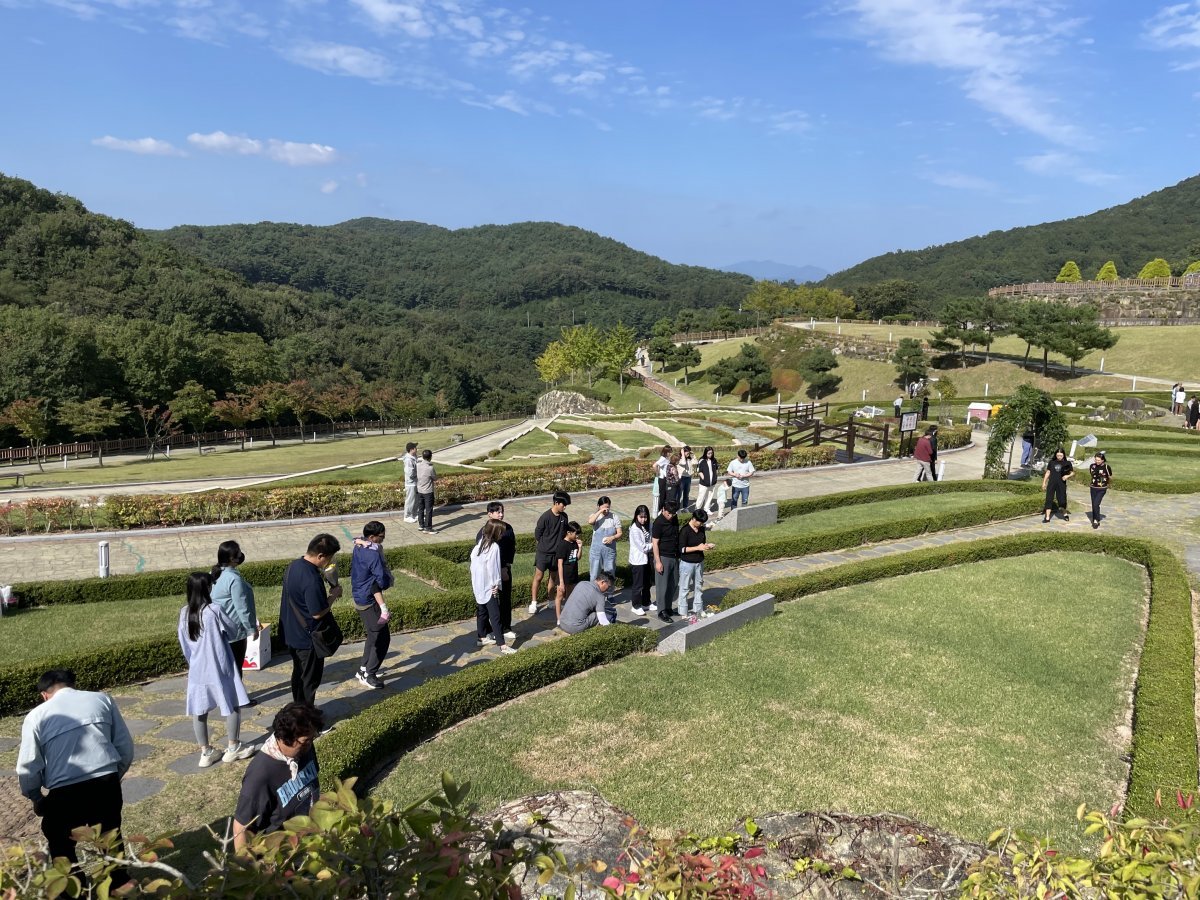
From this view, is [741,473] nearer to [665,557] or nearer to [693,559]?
[693,559]

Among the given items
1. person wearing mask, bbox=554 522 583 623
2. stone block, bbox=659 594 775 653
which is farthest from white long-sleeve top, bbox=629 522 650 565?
stone block, bbox=659 594 775 653

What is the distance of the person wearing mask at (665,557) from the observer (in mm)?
10102

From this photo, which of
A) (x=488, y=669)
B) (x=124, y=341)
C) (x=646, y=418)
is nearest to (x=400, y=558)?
(x=488, y=669)

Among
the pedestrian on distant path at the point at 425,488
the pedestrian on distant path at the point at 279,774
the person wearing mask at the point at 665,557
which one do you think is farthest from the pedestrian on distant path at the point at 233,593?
the pedestrian on distant path at the point at 425,488

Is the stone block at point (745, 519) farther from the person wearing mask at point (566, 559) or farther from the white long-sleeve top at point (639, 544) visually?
the person wearing mask at point (566, 559)

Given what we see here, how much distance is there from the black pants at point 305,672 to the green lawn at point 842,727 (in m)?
1.15

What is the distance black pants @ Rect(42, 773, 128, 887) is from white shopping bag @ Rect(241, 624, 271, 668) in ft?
9.12

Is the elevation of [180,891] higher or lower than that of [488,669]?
higher

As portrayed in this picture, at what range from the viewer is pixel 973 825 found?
19.7 ft

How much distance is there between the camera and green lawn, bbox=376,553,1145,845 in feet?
20.9

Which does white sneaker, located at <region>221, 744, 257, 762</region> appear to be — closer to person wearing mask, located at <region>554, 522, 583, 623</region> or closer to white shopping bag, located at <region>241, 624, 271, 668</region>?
white shopping bag, located at <region>241, 624, 271, 668</region>

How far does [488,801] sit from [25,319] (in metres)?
55.3

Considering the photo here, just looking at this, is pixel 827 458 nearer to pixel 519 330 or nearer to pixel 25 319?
pixel 25 319

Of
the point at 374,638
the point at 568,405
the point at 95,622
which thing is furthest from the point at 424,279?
the point at 374,638
